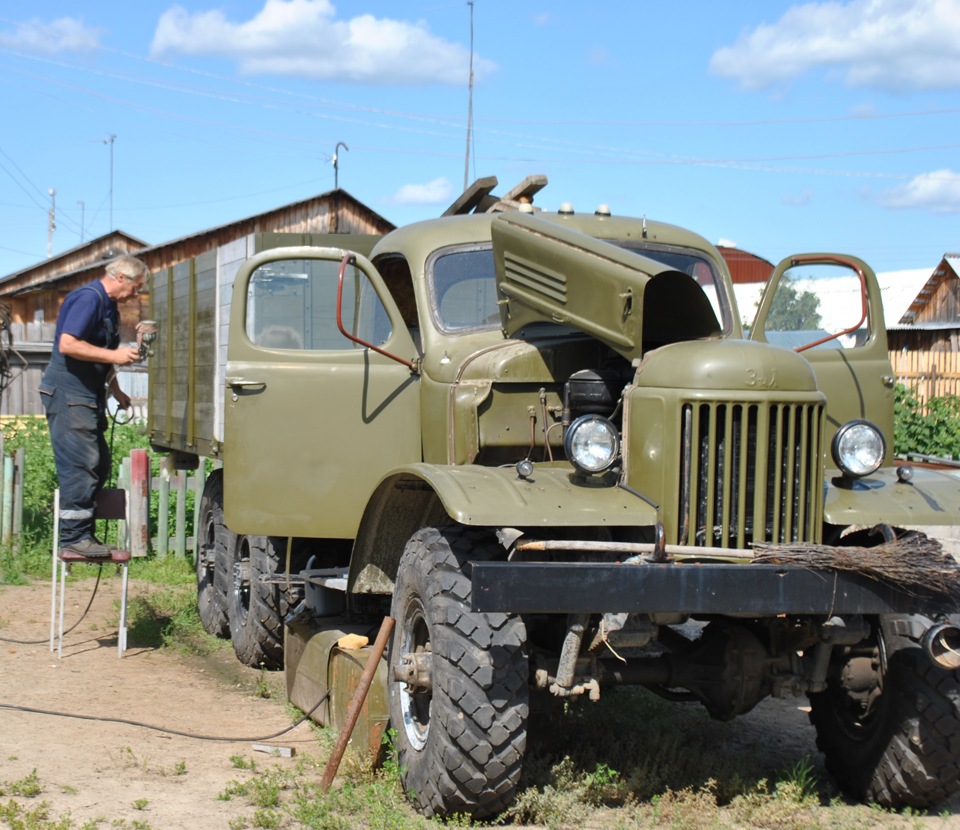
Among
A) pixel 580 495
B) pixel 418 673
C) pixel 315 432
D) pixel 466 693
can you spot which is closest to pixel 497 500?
pixel 580 495

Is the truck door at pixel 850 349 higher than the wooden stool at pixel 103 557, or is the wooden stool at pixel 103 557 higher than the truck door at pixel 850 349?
the truck door at pixel 850 349

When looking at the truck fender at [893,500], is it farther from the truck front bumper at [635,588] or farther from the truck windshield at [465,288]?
the truck windshield at [465,288]

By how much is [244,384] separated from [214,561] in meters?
2.76

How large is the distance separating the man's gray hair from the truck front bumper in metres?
4.36

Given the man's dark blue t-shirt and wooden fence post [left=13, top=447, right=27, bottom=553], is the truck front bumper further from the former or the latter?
Answer: wooden fence post [left=13, top=447, right=27, bottom=553]

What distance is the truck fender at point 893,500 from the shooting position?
4.87m

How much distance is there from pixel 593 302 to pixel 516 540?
1.22m

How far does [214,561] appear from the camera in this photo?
881 centimetres

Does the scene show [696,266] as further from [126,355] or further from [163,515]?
[163,515]

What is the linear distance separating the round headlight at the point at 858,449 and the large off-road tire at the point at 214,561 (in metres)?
4.49

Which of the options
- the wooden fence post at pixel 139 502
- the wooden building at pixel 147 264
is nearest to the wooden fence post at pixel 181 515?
the wooden fence post at pixel 139 502

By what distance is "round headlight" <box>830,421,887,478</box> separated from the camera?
503 cm

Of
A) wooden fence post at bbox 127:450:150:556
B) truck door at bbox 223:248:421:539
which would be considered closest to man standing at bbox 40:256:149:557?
truck door at bbox 223:248:421:539

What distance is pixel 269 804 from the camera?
15.8ft
